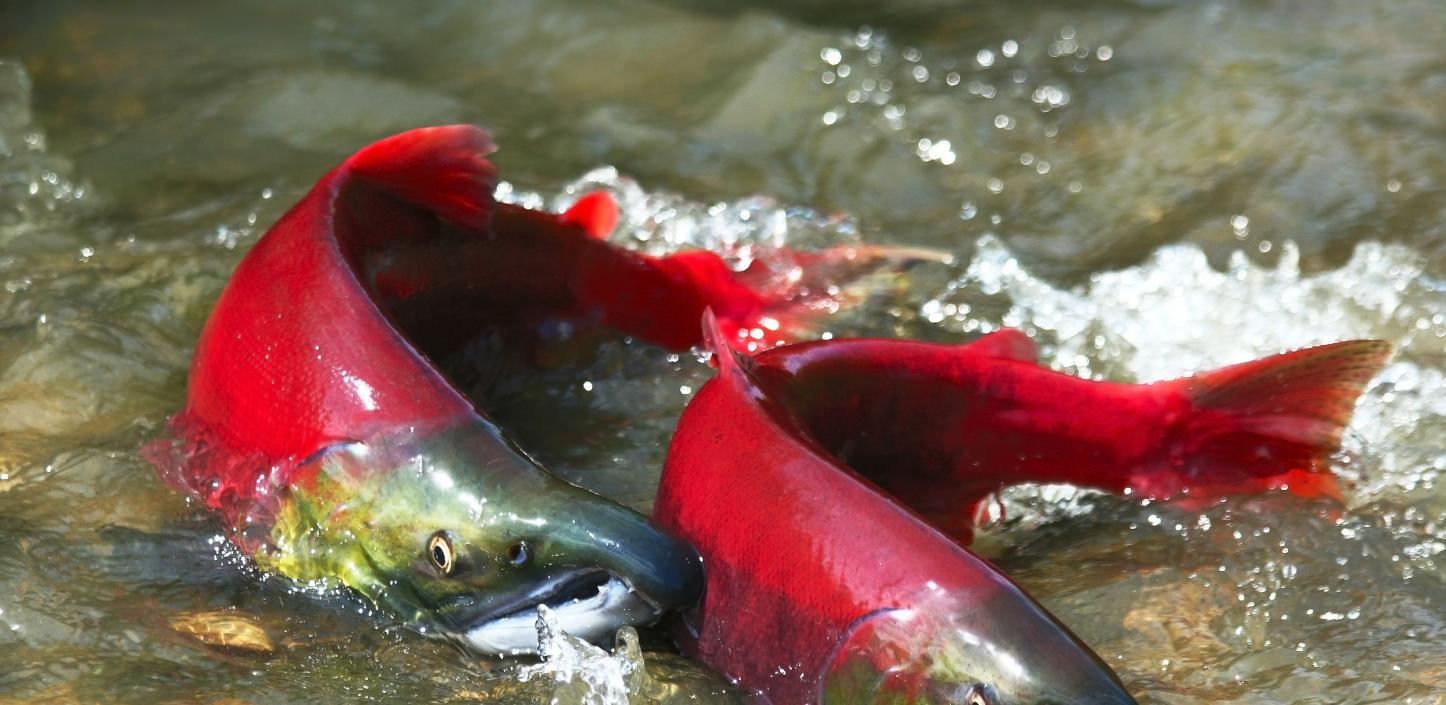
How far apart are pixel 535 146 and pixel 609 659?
330 cm

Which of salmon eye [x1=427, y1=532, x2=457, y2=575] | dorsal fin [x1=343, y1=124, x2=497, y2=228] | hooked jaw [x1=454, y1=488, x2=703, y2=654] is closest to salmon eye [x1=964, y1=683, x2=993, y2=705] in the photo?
hooked jaw [x1=454, y1=488, x2=703, y2=654]

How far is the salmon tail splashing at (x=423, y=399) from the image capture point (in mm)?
3094

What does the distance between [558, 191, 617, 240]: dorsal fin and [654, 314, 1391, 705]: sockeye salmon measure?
89 cm

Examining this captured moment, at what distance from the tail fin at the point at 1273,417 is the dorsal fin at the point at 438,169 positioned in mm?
1713

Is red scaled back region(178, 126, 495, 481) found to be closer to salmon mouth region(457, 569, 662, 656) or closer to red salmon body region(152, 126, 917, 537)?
red salmon body region(152, 126, 917, 537)

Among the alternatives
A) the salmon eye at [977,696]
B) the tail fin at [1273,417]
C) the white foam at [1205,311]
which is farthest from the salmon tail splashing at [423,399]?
the tail fin at [1273,417]

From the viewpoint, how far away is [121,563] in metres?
3.57

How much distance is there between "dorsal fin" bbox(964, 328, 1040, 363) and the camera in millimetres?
3699

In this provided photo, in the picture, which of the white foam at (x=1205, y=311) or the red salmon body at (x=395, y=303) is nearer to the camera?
the red salmon body at (x=395, y=303)

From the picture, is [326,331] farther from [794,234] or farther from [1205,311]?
[1205,311]

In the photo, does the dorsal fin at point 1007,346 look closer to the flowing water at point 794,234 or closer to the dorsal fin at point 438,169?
the flowing water at point 794,234

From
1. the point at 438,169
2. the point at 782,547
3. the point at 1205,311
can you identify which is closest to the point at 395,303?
the point at 438,169

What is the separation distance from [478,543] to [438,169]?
1.19m

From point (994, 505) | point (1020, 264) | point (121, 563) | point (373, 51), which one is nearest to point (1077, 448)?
point (994, 505)
